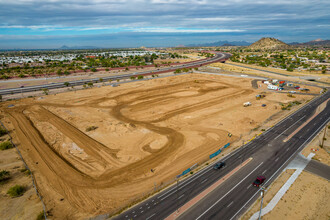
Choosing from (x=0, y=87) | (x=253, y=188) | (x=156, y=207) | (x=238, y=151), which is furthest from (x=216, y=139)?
(x=0, y=87)

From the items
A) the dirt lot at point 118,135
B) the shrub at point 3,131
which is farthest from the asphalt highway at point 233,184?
the shrub at point 3,131

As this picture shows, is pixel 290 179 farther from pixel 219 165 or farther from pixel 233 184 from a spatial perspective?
pixel 219 165

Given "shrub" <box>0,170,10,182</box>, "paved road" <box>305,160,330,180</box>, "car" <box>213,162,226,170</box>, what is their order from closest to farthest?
"shrub" <box>0,170,10,182</box> → "paved road" <box>305,160,330,180</box> → "car" <box>213,162,226,170</box>

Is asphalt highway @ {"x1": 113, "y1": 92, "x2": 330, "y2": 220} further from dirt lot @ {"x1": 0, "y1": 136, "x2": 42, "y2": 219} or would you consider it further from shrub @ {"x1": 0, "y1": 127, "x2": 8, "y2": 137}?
shrub @ {"x1": 0, "y1": 127, "x2": 8, "y2": 137}

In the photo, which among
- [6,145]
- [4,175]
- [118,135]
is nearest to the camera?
[4,175]

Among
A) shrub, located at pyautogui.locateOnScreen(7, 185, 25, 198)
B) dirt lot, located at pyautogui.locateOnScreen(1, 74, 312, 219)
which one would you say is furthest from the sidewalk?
shrub, located at pyautogui.locateOnScreen(7, 185, 25, 198)

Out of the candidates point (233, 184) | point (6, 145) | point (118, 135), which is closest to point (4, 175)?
point (6, 145)

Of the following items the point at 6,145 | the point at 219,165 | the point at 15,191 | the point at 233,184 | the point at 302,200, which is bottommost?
the point at 302,200
